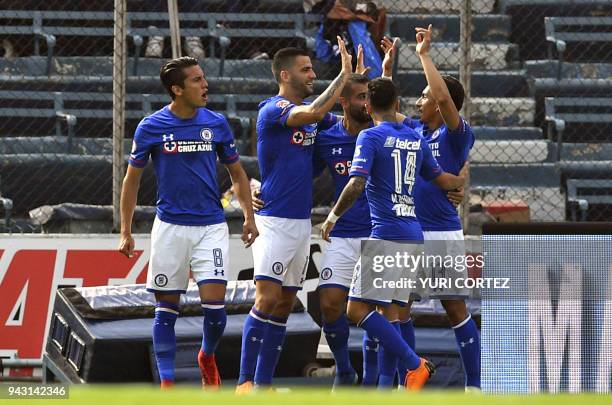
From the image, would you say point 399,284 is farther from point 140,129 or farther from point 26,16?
point 26,16

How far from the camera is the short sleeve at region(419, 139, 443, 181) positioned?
8.65 metres

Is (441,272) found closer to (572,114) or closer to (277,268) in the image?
(277,268)

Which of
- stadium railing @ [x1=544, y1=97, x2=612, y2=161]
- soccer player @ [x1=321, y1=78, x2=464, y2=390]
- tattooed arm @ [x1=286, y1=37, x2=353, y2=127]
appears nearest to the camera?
soccer player @ [x1=321, y1=78, x2=464, y2=390]

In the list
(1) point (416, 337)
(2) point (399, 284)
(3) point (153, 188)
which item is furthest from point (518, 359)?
(3) point (153, 188)

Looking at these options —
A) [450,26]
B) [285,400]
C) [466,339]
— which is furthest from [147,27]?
[285,400]

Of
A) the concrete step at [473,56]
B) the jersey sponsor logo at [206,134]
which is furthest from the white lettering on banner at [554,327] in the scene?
the concrete step at [473,56]

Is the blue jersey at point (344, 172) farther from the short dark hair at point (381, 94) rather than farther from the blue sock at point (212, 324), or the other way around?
the blue sock at point (212, 324)

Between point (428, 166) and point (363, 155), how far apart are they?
531mm

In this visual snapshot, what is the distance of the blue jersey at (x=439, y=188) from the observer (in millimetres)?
9062

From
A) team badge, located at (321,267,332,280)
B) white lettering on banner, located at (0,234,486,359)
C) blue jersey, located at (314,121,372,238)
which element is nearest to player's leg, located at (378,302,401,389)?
team badge, located at (321,267,332,280)

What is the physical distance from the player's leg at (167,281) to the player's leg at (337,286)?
84 centimetres

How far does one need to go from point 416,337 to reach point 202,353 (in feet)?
5.62

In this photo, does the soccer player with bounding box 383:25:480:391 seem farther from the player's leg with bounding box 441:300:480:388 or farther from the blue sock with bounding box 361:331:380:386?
the blue sock with bounding box 361:331:380:386

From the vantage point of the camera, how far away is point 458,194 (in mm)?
9125
